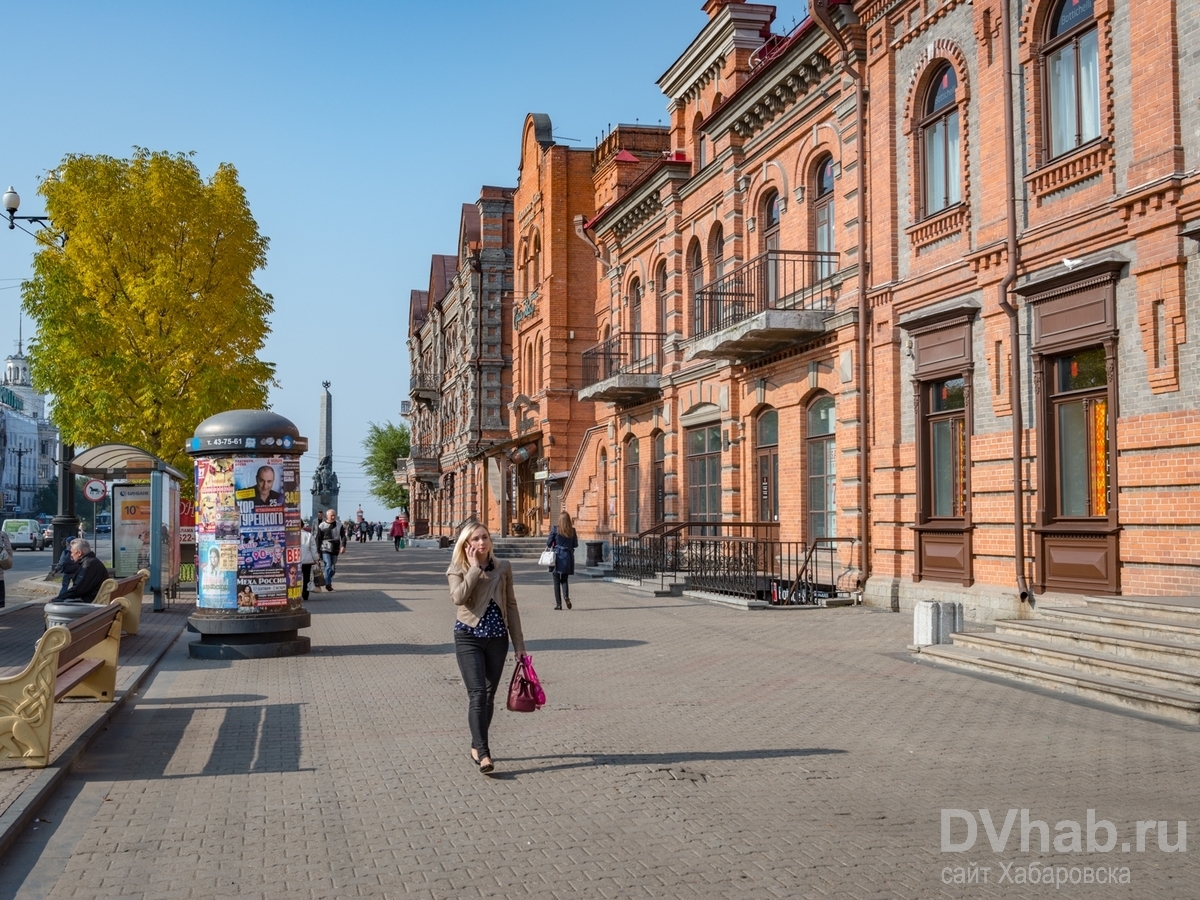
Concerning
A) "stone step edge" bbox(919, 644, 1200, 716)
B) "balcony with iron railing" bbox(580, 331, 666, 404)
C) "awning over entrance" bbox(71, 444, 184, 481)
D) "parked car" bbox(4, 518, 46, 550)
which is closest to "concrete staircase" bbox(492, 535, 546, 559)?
"balcony with iron railing" bbox(580, 331, 666, 404)

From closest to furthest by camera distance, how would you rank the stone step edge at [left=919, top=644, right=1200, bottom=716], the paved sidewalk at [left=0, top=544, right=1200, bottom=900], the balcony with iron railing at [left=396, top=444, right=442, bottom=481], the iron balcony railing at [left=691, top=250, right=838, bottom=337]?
the paved sidewalk at [left=0, top=544, right=1200, bottom=900], the stone step edge at [left=919, top=644, right=1200, bottom=716], the iron balcony railing at [left=691, top=250, right=838, bottom=337], the balcony with iron railing at [left=396, top=444, right=442, bottom=481]

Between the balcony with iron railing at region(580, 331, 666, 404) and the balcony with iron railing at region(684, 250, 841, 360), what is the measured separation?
3.68m

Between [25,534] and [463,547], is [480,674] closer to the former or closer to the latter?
[463,547]

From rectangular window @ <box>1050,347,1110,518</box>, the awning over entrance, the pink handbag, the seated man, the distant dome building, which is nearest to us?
the pink handbag

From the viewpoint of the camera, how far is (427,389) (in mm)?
66750

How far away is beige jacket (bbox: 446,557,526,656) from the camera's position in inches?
307

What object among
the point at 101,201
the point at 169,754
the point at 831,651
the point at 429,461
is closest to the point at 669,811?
Result: the point at 169,754

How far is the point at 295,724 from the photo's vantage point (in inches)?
373

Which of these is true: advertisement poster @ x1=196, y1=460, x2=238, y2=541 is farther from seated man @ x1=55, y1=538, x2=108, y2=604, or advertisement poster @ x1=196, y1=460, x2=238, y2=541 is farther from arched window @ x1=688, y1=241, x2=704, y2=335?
arched window @ x1=688, y1=241, x2=704, y2=335

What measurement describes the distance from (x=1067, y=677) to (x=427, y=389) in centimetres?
5822

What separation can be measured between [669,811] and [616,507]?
85.5 feet

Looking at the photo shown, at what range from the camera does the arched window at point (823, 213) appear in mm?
20469

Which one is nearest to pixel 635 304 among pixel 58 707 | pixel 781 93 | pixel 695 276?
pixel 695 276

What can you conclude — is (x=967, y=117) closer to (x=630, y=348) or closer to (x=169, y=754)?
(x=169, y=754)
